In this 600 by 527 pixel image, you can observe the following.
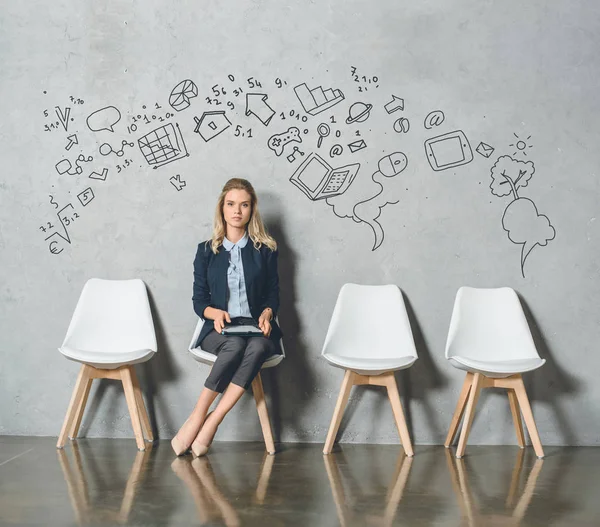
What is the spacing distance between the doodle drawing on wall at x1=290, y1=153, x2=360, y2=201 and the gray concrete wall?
0.04 m

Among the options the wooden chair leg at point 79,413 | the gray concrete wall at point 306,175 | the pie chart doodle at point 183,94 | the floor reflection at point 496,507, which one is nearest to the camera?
the floor reflection at point 496,507

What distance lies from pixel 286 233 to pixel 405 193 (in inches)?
25.1

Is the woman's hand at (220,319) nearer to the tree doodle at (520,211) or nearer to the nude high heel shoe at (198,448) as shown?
the nude high heel shoe at (198,448)

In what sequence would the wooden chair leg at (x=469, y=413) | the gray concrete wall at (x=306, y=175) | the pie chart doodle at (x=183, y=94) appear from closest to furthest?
the wooden chair leg at (x=469, y=413) < the gray concrete wall at (x=306, y=175) < the pie chart doodle at (x=183, y=94)

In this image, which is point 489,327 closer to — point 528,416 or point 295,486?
point 528,416

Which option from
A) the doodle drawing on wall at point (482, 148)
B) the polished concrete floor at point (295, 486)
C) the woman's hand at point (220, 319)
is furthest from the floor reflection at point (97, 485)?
the doodle drawing on wall at point (482, 148)

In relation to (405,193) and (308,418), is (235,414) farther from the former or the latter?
(405,193)

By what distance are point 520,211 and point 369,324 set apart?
0.95 meters

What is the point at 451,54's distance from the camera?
3455 mm

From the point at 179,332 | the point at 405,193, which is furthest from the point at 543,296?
the point at 179,332

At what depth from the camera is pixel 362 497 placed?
231 centimetres

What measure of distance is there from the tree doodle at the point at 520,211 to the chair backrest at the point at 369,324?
2.18ft

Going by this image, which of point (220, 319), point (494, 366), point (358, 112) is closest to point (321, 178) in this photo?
point (358, 112)

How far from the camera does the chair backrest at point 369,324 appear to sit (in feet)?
10.9
